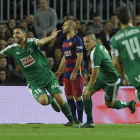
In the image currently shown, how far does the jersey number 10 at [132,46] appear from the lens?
11734 mm

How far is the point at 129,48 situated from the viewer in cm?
1177

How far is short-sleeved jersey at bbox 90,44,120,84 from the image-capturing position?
1477 centimetres

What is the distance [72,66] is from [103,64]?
101cm

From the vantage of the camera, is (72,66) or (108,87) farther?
(72,66)

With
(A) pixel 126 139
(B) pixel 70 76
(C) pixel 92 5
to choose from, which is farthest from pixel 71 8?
(A) pixel 126 139

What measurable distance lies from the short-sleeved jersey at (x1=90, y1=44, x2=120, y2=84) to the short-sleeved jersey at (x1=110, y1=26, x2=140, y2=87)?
2.88m

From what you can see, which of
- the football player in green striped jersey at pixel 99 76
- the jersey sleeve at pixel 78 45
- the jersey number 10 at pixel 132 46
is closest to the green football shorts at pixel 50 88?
the football player in green striped jersey at pixel 99 76

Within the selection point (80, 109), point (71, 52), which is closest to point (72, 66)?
point (71, 52)

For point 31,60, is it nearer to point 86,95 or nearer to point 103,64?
point 86,95

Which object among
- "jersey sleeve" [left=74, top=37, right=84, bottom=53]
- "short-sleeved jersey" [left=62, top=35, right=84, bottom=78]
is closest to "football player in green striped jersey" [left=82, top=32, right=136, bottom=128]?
"jersey sleeve" [left=74, top=37, right=84, bottom=53]

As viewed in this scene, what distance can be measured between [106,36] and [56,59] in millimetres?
1854

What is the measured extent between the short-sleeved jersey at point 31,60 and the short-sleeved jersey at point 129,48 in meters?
3.71

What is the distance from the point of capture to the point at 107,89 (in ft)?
51.2

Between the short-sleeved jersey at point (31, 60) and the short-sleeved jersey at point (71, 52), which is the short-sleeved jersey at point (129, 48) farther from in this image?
the short-sleeved jersey at point (71, 52)
